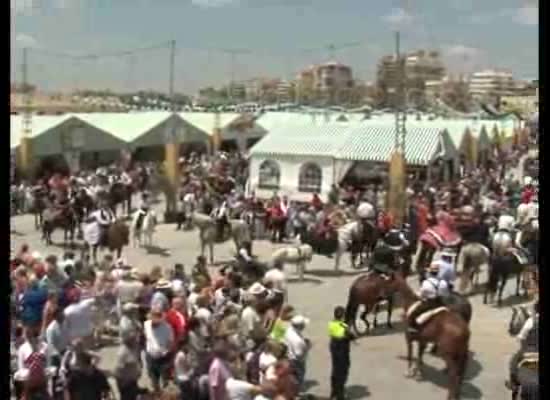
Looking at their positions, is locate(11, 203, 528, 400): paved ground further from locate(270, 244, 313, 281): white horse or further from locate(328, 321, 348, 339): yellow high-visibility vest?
locate(328, 321, 348, 339): yellow high-visibility vest

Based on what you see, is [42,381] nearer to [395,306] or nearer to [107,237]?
[395,306]

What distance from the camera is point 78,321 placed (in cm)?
518

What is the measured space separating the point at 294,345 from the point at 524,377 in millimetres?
1398

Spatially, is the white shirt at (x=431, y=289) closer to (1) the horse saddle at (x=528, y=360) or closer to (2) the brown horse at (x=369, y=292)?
(2) the brown horse at (x=369, y=292)

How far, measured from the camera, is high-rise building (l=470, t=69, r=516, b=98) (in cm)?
2866

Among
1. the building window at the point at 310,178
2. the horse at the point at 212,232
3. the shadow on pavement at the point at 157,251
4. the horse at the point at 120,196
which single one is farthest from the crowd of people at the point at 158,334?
the building window at the point at 310,178

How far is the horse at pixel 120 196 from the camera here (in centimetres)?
1316

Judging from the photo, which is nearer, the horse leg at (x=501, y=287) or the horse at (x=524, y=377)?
the horse at (x=524, y=377)

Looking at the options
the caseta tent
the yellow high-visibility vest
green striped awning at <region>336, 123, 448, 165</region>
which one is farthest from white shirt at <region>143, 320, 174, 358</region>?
green striped awning at <region>336, 123, 448, 165</region>

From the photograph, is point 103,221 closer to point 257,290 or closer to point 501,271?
point 257,290

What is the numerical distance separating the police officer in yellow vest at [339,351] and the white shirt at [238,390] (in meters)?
1.02

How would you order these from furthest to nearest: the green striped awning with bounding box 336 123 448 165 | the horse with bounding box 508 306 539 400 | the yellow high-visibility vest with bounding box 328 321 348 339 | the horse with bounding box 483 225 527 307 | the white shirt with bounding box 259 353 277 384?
the green striped awning with bounding box 336 123 448 165 < the horse with bounding box 483 225 527 307 < the yellow high-visibility vest with bounding box 328 321 348 339 < the white shirt with bounding box 259 353 277 384 < the horse with bounding box 508 306 539 400

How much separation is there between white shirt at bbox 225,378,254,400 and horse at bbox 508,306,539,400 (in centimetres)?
137

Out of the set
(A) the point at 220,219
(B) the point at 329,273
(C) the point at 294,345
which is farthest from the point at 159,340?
(A) the point at 220,219
